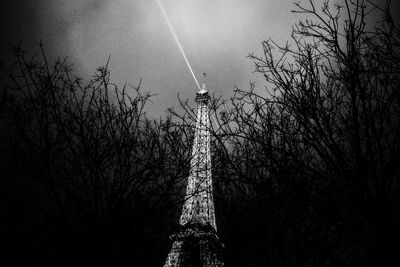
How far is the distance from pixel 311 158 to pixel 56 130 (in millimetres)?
6543

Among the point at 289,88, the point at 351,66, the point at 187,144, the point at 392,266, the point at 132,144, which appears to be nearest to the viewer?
the point at 392,266

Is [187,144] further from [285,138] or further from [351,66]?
[351,66]

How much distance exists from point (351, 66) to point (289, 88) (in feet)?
3.55

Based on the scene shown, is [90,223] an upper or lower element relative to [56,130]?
lower

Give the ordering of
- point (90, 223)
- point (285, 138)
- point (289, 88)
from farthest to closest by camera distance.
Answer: point (285, 138) → point (90, 223) → point (289, 88)

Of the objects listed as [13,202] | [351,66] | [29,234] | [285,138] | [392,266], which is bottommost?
[392,266]

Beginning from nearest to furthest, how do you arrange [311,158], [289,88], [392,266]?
1. [392,266]
2. [289,88]
3. [311,158]

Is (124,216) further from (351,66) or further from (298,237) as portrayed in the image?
(351,66)

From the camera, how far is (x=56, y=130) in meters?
6.18

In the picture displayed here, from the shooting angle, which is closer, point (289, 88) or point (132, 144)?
point (289, 88)

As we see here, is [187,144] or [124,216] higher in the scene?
[187,144]

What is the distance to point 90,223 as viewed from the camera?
562 centimetres

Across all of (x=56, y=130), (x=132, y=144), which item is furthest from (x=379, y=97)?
(x=56, y=130)

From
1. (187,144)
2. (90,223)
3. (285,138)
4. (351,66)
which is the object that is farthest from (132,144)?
(351,66)
